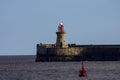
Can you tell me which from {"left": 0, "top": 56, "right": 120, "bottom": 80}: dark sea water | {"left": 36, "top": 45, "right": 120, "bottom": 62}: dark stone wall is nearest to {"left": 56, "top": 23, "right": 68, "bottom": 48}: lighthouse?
{"left": 36, "top": 45, "right": 120, "bottom": 62}: dark stone wall

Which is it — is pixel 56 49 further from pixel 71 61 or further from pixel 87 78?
pixel 87 78

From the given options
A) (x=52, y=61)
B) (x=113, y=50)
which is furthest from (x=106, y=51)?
(x=52, y=61)

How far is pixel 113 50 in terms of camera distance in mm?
128125

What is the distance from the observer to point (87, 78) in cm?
6975

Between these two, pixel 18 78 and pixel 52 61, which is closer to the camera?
pixel 18 78

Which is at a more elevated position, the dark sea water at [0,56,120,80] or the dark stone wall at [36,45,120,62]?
the dark stone wall at [36,45,120,62]

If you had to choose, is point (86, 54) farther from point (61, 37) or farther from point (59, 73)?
point (59, 73)

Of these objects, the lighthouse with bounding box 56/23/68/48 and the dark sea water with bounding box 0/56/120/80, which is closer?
the dark sea water with bounding box 0/56/120/80

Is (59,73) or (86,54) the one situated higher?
(86,54)

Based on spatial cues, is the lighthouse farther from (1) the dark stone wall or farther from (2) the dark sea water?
(2) the dark sea water

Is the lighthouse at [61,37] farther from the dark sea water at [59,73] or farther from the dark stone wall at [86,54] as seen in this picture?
the dark sea water at [59,73]

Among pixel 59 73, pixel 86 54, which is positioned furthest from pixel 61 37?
pixel 59 73

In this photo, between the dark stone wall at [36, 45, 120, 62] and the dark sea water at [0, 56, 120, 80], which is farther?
the dark stone wall at [36, 45, 120, 62]

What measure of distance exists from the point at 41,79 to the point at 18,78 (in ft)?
11.9
